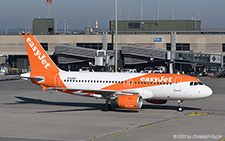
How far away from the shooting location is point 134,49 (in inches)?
4370

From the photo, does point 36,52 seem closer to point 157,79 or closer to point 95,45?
point 157,79

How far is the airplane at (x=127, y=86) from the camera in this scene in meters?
43.6

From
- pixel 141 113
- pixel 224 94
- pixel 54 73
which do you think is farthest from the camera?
pixel 224 94

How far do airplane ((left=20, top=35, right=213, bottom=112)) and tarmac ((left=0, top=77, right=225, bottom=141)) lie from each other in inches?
65.5

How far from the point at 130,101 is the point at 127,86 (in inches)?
141

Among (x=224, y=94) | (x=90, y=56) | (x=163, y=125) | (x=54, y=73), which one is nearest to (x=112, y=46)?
(x=90, y=56)

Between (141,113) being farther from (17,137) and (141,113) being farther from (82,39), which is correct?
(82,39)

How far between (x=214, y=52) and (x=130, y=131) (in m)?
86.3

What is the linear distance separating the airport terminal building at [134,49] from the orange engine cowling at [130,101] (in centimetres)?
6371

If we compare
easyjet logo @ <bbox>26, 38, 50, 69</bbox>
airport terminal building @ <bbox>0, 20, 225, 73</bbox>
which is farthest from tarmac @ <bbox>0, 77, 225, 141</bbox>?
airport terminal building @ <bbox>0, 20, 225, 73</bbox>

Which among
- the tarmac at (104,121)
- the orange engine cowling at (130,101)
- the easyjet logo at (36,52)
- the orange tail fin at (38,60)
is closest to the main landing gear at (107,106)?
the tarmac at (104,121)

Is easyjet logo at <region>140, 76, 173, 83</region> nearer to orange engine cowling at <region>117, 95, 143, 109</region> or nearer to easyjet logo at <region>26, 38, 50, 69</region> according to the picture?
orange engine cowling at <region>117, 95, 143, 109</region>

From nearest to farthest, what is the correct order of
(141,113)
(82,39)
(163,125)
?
(163,125), (141,113), (82,39)

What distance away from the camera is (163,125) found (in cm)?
3659
